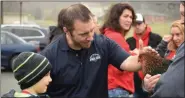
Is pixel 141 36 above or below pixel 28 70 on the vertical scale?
below

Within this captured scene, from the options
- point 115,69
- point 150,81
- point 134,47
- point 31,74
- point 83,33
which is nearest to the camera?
point 31,74

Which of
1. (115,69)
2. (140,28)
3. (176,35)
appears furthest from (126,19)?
(140,28)

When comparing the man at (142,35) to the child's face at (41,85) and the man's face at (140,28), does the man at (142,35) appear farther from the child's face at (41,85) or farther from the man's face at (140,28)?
the child's face at (41,85)

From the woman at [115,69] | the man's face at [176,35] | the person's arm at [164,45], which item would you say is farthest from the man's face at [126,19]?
the person's arm at [164,45]

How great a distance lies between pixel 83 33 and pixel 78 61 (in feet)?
0.87

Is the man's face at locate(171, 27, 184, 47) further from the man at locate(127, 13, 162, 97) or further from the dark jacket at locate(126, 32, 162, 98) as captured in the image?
the man at locate(127, 13, 162, 97)

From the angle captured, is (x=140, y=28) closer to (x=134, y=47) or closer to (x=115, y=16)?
(x=134, y=47)

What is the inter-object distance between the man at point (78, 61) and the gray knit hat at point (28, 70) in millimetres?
615

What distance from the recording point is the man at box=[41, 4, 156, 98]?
346cm

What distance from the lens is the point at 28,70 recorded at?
282 centimetres

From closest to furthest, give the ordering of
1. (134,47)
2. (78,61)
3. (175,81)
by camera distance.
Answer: (175,81), (78,61), (134,47)

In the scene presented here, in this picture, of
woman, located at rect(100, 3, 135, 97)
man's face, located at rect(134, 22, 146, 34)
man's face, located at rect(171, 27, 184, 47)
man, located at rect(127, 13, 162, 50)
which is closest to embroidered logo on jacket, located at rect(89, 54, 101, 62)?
woman, located at rect(100, 3, 135, 97)

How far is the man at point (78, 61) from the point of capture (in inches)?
136

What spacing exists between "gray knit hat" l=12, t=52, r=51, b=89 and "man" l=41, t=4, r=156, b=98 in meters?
0.61
